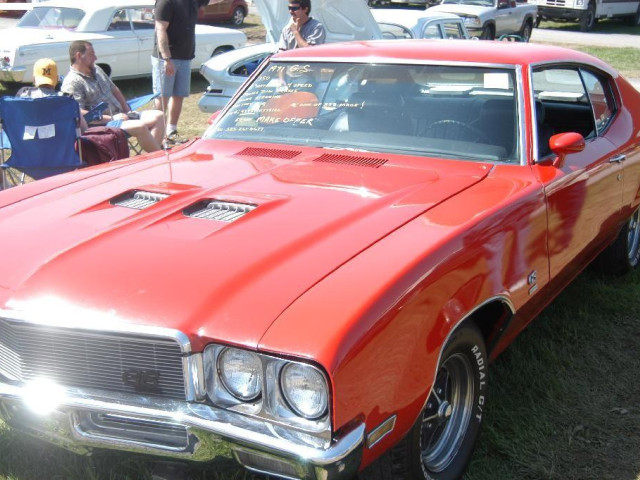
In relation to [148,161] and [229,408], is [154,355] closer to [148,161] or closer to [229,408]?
[229,408]

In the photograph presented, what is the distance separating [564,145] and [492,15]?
55.7 ft

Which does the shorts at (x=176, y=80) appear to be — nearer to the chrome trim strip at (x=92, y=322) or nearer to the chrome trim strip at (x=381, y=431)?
the chrome trim strip at (x=92, y=322)

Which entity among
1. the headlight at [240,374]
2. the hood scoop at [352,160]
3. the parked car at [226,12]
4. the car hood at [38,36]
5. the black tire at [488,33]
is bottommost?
the black tire at [488,33]

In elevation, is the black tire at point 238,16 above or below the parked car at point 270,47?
below

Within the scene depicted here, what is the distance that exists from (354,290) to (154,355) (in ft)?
2.08

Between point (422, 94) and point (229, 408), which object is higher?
point (422, 94)

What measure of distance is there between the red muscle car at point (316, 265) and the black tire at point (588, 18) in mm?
22255

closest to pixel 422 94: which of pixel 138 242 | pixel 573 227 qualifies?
pixel 573 227

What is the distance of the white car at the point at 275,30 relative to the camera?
9.62 meters

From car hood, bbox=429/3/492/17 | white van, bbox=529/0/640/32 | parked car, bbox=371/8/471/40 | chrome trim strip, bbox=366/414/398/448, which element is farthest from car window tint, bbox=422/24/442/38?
white van, bbox=529/0/640/32

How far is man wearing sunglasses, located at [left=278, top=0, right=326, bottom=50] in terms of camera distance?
27.9 feet

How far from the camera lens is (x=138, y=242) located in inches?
113

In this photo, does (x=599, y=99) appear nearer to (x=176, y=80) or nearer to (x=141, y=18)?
(x=176, y=80)

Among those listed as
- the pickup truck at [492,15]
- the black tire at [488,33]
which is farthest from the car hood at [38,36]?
the black tire at [488,33]
